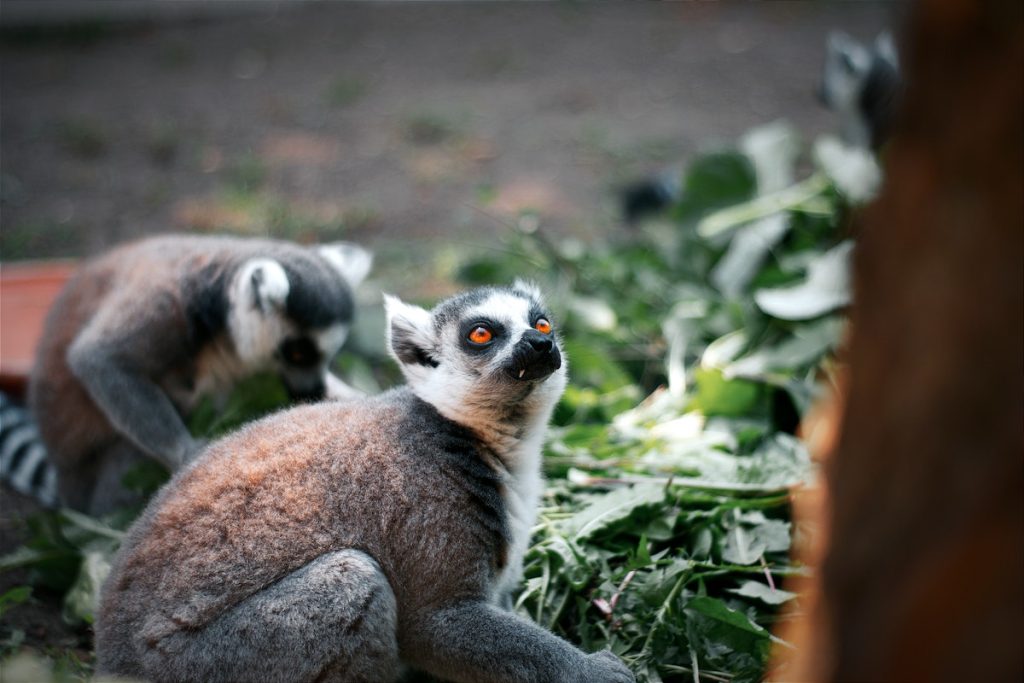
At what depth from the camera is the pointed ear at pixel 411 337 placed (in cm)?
330

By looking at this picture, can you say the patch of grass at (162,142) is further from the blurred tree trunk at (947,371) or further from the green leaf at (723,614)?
the blurred tree trunk at (947,371)

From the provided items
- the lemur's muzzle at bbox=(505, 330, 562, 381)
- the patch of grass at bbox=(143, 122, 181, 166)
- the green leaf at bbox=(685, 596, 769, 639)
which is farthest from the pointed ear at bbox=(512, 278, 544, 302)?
the patch of grass at bbox=(143, 122, 181, 166)

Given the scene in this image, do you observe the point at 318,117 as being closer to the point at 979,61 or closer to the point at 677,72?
the point at 677,72

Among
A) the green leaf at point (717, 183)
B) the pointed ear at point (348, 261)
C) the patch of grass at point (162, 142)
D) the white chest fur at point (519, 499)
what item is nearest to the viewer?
the white chest fur at point (519, 499)

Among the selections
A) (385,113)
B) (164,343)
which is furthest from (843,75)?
(164,343)

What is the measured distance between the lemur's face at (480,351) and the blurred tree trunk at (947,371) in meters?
1.66

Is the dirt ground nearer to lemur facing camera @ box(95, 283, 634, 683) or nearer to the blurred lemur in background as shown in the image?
the blurred lemur in background

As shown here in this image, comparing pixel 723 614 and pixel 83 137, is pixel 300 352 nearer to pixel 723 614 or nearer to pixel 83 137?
pixel 723 614

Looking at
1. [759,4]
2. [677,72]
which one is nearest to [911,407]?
[677,72]

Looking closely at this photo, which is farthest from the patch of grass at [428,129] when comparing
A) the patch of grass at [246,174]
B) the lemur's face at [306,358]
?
the lemur's face at [306,358]

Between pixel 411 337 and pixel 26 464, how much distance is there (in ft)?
8.99

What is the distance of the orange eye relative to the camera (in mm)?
3150

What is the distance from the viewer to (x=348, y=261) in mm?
4910

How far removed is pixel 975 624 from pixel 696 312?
13.0 feet
